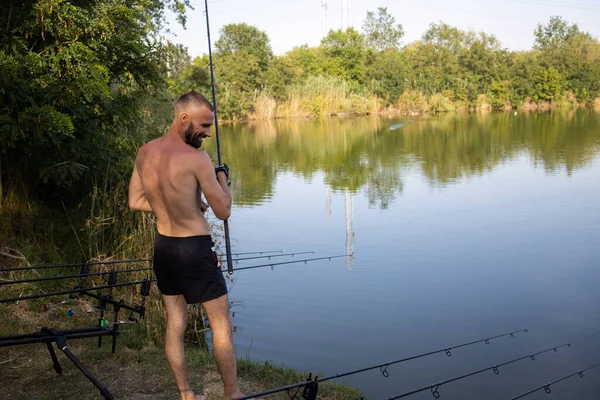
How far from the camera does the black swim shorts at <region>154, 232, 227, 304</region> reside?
10.9 feet

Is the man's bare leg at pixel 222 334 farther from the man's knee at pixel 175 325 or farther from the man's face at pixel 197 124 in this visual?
the man's face at pixel 197 124

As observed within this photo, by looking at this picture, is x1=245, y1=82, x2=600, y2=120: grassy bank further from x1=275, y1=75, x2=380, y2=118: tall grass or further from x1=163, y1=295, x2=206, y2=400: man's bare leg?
x1=163, y1=295, x2=206, y2=400: man's bare leg

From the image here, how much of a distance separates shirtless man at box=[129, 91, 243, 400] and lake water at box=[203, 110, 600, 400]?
238 cm

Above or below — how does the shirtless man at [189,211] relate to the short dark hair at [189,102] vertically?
below

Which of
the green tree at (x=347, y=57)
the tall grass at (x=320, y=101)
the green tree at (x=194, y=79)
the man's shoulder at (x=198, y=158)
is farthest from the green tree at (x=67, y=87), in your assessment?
the green tree at (x=347, y=57)

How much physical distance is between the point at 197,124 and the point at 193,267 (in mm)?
721

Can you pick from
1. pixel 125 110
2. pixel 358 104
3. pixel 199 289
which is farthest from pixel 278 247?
pixel 358 104

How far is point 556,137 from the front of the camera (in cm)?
2428

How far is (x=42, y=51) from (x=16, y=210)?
1.72 meters

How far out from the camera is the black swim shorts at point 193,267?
10.9ft

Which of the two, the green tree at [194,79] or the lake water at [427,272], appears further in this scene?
the green tree at [194,79]

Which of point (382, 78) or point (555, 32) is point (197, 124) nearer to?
point (382, 78)

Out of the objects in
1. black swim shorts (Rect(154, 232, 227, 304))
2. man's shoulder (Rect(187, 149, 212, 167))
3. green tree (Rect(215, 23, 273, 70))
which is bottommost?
black swim shorts (Rect(154, 232, 227, 304))

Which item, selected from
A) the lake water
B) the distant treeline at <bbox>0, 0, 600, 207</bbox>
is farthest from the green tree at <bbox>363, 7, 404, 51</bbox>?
the lake water
